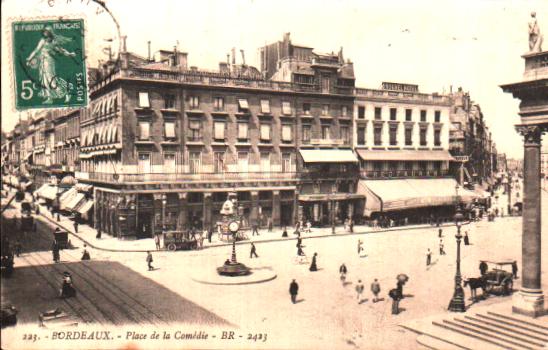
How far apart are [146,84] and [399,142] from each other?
1049 inches

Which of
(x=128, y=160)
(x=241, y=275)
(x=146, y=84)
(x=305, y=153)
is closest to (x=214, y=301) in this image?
(x=241, y=275)

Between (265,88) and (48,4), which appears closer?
(48,4)

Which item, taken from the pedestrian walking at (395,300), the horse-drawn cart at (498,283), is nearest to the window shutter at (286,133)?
the horse-drawn cart at (498,283)

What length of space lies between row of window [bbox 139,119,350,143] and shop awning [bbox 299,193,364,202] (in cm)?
523

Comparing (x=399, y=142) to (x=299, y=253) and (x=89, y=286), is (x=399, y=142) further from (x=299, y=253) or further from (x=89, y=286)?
(x=89, y=286)

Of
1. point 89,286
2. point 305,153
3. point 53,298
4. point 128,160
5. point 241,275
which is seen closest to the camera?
point 53,298

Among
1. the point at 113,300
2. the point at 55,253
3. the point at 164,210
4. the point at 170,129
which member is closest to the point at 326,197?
the point at 164,210

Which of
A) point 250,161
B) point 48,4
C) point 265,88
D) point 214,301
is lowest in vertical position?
point 214,301

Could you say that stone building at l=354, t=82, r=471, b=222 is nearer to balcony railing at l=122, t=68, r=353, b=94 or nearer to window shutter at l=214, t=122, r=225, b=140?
balcony railing at l=122, t=68, r=353, b=94

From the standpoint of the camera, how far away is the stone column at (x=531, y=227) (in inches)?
667

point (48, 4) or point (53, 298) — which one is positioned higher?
point (48, 4)

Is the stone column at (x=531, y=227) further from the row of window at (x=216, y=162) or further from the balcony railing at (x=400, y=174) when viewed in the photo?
the balcony railing at (x=400, y=174)

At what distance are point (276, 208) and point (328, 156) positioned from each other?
708cm

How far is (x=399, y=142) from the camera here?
5259 cm
